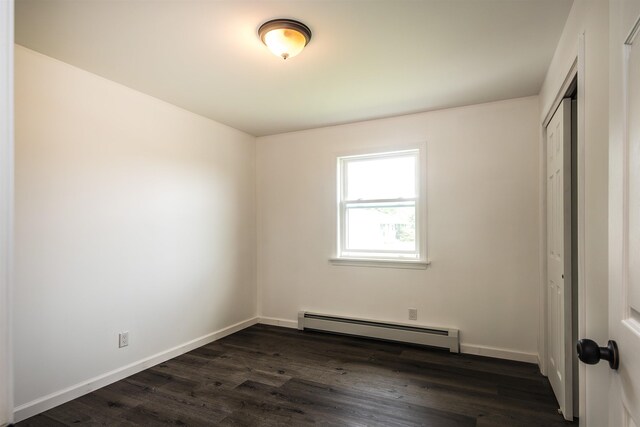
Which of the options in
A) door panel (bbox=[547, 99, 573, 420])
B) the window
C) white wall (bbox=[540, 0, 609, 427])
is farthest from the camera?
the window

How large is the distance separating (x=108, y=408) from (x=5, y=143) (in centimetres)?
235

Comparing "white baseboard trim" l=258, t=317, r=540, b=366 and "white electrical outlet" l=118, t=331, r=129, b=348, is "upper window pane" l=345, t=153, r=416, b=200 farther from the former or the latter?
"white electrical outlet" l=118, t=331, r=129, b=348

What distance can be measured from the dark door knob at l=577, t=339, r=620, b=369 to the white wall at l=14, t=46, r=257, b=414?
2950 millimetres

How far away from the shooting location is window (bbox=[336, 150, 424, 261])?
3770mm

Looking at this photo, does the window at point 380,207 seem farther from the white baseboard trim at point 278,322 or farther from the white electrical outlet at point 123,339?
the white electrical outlet at point 123,339

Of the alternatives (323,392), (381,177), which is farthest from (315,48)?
(323,392)

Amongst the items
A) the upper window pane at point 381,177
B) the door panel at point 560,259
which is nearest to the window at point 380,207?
the upper window pane at point 381,177

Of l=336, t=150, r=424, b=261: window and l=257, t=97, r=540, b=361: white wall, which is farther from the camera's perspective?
l=336, t=150, r=424, b=261: window

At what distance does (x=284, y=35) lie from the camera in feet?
6.81

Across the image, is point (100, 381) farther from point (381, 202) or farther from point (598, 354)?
point (598, 354)

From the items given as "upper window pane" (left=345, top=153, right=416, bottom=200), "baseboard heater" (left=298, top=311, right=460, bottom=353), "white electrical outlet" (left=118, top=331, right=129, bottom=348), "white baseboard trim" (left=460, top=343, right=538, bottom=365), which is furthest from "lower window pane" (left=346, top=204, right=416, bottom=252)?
"white electrical outlet" (left=118, top=331, right=129, bottom=348)

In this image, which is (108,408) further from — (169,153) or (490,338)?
(490,338)

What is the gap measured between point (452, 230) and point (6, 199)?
3.43 meters

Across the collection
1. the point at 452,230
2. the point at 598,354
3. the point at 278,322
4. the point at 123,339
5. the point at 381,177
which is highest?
the point at 381,177
